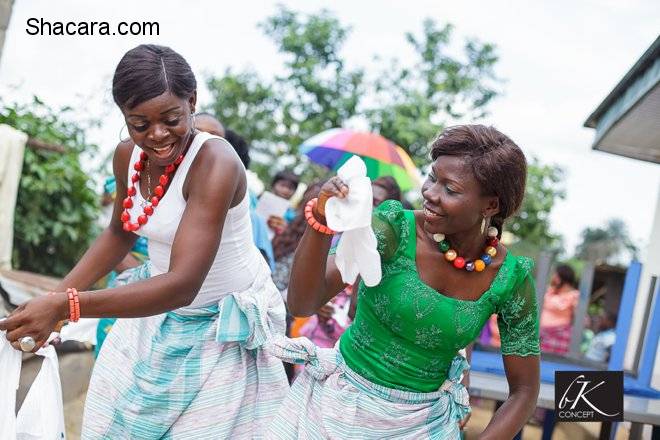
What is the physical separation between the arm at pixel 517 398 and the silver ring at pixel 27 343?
51.7 inches

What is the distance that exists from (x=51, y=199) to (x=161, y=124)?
545 centimetres

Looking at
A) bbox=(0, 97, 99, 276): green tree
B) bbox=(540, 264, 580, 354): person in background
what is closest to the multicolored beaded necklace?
bbox=(0, 97, 99, 276): green tree

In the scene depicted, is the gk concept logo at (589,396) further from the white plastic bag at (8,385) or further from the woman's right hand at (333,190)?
the white plastic bag at (8,385)

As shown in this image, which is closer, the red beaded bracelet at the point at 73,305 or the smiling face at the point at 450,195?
the red beaded bracelet at the point at 73,305

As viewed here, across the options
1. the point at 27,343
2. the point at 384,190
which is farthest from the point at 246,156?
the point at 27,343

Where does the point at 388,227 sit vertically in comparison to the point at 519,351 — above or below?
above

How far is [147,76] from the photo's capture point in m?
2.37

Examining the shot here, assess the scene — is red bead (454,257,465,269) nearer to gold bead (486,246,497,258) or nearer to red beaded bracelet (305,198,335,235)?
gold bead (486,246,497,258)

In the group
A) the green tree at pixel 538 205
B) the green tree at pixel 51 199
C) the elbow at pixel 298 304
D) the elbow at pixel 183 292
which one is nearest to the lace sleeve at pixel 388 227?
the elbow at pixel 298 304

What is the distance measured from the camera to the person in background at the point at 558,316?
29.4ft

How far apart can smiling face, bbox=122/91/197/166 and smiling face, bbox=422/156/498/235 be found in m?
0.76

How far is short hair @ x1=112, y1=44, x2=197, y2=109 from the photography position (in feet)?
7.73

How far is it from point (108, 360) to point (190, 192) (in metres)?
0.81

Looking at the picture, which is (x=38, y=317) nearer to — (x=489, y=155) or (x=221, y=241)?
(x=221, y=241)
